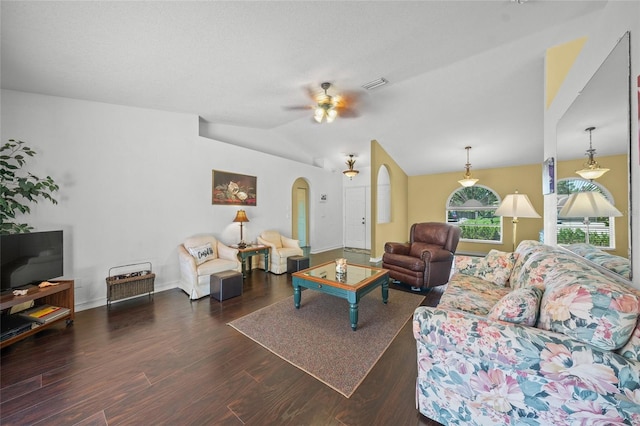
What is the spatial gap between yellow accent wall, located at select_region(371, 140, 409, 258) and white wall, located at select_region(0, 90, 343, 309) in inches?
119

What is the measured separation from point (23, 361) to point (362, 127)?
5.53 meters

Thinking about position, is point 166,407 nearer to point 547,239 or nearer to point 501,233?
point 547,239

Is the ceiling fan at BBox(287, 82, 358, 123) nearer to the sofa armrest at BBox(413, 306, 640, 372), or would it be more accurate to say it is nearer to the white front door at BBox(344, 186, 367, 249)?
the sofa armrest at BBox(413, 306, 640, 372)

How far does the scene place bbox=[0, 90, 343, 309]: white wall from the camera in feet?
9.18

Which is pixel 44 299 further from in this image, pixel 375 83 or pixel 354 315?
pixel 375 83

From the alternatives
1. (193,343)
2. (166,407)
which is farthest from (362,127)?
(166,407)

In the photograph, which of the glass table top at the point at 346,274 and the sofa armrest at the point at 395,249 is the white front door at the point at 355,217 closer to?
the sofa armrest at the point at 395,249

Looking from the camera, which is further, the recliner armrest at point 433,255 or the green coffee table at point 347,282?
the recliner armrest at point 433,255

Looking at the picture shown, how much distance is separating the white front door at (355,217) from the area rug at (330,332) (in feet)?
13.8

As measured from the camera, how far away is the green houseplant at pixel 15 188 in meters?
2.29

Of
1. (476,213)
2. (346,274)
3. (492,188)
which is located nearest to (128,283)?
(346,274)

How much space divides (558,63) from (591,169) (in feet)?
6.14

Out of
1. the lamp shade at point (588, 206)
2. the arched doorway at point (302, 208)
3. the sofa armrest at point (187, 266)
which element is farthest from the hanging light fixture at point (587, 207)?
the arched doorway at point (302, 208)

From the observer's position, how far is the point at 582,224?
1.78 m
